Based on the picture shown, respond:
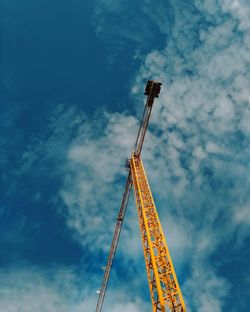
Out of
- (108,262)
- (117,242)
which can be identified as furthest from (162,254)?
(108,262)

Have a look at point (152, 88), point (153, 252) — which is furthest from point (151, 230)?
point (152, 88)

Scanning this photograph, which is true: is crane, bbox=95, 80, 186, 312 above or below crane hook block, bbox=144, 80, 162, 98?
below

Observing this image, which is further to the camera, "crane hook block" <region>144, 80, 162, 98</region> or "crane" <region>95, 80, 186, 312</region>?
"crane hook block" <region>144, 80, 162, 98</region>

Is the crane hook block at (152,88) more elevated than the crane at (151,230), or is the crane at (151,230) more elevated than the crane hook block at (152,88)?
the crane hook block at (152,88)

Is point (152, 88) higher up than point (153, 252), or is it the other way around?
point (152, 88)

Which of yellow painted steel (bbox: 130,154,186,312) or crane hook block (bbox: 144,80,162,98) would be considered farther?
crane hook block (bbox: 144,80,162,98)

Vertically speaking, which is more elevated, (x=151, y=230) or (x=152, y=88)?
(x=152, y=88)

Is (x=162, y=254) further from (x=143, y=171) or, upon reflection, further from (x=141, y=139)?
(x=141, y=139)

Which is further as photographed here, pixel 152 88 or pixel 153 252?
pixel 152 88

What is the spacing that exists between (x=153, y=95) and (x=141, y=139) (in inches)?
227

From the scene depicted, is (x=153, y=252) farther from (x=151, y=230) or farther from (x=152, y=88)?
(x=152, y=88)

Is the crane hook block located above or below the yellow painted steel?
above

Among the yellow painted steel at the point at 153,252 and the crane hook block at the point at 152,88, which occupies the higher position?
the crane hook block at the point at 152,88

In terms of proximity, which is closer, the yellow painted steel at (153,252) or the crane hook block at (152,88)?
the yellow painted steel at (153,252)
